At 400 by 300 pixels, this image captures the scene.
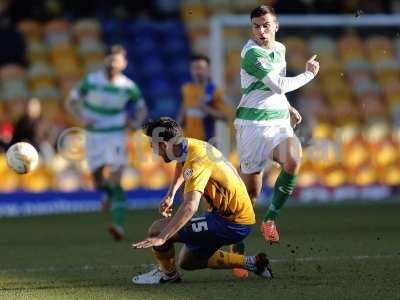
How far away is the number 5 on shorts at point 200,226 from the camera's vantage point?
8133mm

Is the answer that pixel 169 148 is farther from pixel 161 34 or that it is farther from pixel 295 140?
pixel 161 34

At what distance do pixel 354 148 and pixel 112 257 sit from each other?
7907 mm

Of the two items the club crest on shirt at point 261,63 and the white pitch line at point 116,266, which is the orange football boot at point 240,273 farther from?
the club crest on shirt at point 261,63

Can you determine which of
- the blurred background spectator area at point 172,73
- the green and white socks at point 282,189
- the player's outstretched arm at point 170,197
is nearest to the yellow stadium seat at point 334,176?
the blurred background spectator area at point 172,73

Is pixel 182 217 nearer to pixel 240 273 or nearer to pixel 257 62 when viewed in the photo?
pixel 240 273

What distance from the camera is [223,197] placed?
26.7 ft

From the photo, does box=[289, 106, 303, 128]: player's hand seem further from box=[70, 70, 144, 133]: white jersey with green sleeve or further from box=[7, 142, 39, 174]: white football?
box=[70, 70, 144, 133]: white jersey with green sleeve

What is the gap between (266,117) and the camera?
9461 mm

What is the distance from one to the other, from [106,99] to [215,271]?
439cm

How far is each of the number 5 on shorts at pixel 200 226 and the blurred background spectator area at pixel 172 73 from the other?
7.09m

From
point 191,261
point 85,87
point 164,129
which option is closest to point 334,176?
point 85,87

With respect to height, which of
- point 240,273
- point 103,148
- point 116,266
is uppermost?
point 103,148

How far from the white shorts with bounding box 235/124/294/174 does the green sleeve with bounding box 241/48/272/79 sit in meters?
0.48

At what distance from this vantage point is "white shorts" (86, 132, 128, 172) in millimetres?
13057
